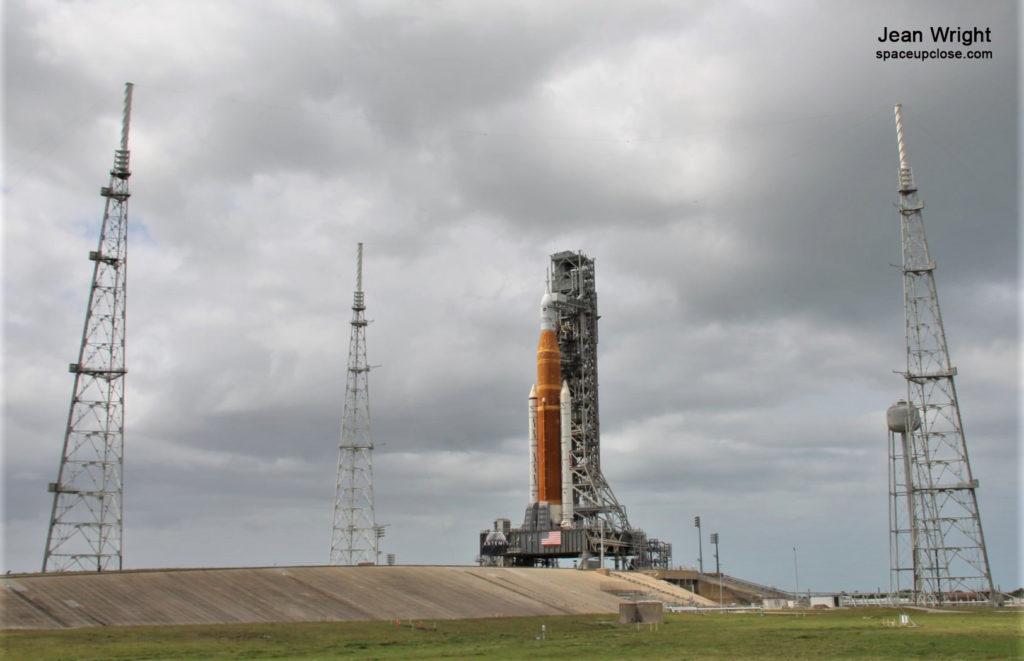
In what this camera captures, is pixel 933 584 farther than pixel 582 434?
No

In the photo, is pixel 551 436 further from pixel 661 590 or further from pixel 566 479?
pixel 661 590

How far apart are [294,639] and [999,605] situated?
61.1 meters

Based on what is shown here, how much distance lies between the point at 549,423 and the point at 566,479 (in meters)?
6.94

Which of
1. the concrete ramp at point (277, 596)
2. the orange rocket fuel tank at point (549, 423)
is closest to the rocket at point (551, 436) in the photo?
the orange rocket fuel tank at point (549, 423)

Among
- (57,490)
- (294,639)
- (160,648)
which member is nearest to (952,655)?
(294,639)

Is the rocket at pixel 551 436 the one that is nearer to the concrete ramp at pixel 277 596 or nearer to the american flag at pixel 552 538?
the american flag at pixel 552 538

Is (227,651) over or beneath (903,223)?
beneath

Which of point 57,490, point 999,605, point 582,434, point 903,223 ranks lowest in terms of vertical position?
point 999,605

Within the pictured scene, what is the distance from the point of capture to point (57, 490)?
212 ft

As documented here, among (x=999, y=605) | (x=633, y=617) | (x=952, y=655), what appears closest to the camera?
(x=952, y=655)

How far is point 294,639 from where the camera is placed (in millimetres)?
48531

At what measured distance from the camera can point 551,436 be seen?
112375 millimetres

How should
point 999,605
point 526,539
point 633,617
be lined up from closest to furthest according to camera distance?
1. point 633,617
2. point 999,605
3. point 526,539

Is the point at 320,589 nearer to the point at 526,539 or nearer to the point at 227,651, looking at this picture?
the point at 227,651
